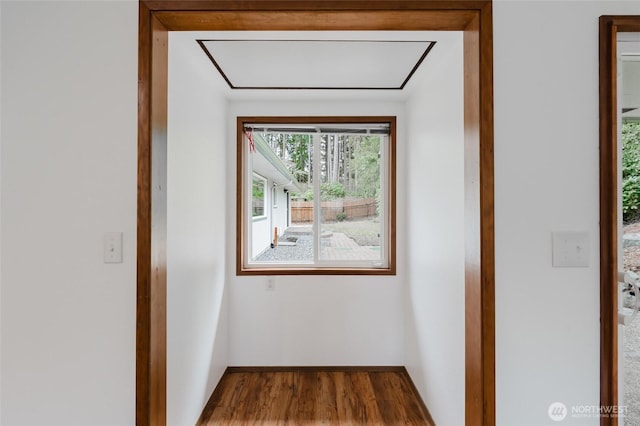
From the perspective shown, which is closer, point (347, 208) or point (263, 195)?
point (347, 208)

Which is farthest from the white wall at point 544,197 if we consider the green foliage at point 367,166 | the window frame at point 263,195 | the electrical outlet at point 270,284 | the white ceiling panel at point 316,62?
the window frame at point 263,195

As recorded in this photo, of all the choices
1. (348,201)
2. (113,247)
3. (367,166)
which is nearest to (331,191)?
(348,201)

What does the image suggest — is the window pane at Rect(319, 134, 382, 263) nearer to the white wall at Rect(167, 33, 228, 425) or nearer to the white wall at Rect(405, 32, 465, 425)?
the white wall at Rect(405, 32, 465, 425)

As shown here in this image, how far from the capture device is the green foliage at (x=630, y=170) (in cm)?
133

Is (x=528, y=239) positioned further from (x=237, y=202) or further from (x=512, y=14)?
(x=237, y=202)

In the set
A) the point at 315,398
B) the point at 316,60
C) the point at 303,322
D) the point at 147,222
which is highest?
the point at 316,60

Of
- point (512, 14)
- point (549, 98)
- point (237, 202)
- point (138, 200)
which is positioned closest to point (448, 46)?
point (512, 14)

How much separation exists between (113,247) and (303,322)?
6.16 feet

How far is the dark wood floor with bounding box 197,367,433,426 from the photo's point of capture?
7.39ft

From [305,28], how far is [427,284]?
174 centimetres

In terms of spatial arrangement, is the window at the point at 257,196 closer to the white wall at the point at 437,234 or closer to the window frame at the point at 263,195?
the window frame at the point at 263,195

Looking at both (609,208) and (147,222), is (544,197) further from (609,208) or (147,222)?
(147,222)

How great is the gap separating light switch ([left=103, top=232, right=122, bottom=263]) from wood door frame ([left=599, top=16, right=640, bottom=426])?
1.81m

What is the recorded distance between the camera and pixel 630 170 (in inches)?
53.2
